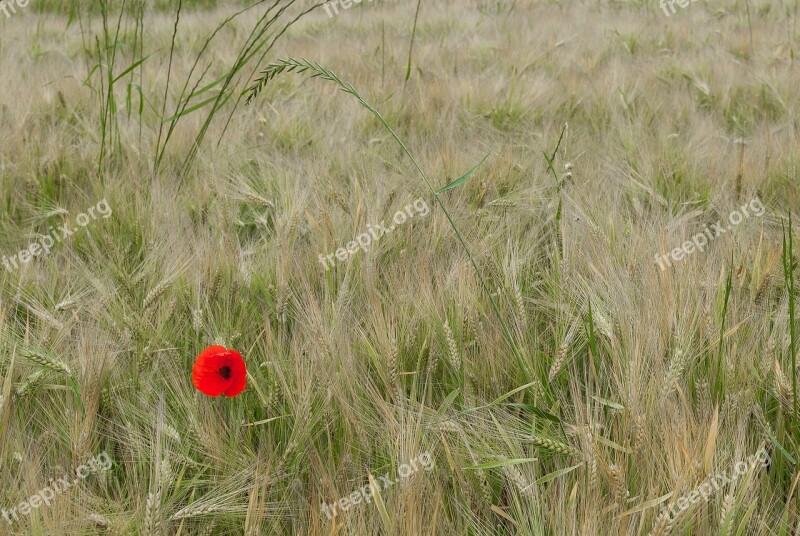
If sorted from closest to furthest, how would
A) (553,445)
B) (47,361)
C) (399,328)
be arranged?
(553,445) → (47,361) → (399,328)

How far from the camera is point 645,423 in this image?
31.5 inches

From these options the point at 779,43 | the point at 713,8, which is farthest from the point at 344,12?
the point at 779,43

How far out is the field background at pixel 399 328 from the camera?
0.79 meters

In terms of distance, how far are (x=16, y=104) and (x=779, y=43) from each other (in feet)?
11.5

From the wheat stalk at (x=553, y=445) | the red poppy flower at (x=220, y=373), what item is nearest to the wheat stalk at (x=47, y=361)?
the red poppy flower at (x=220, y=373)

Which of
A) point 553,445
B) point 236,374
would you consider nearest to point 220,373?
point 236,374

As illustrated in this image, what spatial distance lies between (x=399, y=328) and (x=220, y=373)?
0.30m

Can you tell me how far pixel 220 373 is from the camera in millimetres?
905

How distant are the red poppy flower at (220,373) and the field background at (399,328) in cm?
4

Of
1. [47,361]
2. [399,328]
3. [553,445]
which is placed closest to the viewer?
[553,445]

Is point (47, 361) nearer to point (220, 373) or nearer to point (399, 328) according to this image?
point (220, 373)

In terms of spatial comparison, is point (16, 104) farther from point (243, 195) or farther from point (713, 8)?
point (713, 8)

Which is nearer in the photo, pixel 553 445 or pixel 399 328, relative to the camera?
pixel 553 445

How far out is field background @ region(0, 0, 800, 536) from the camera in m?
0.79
